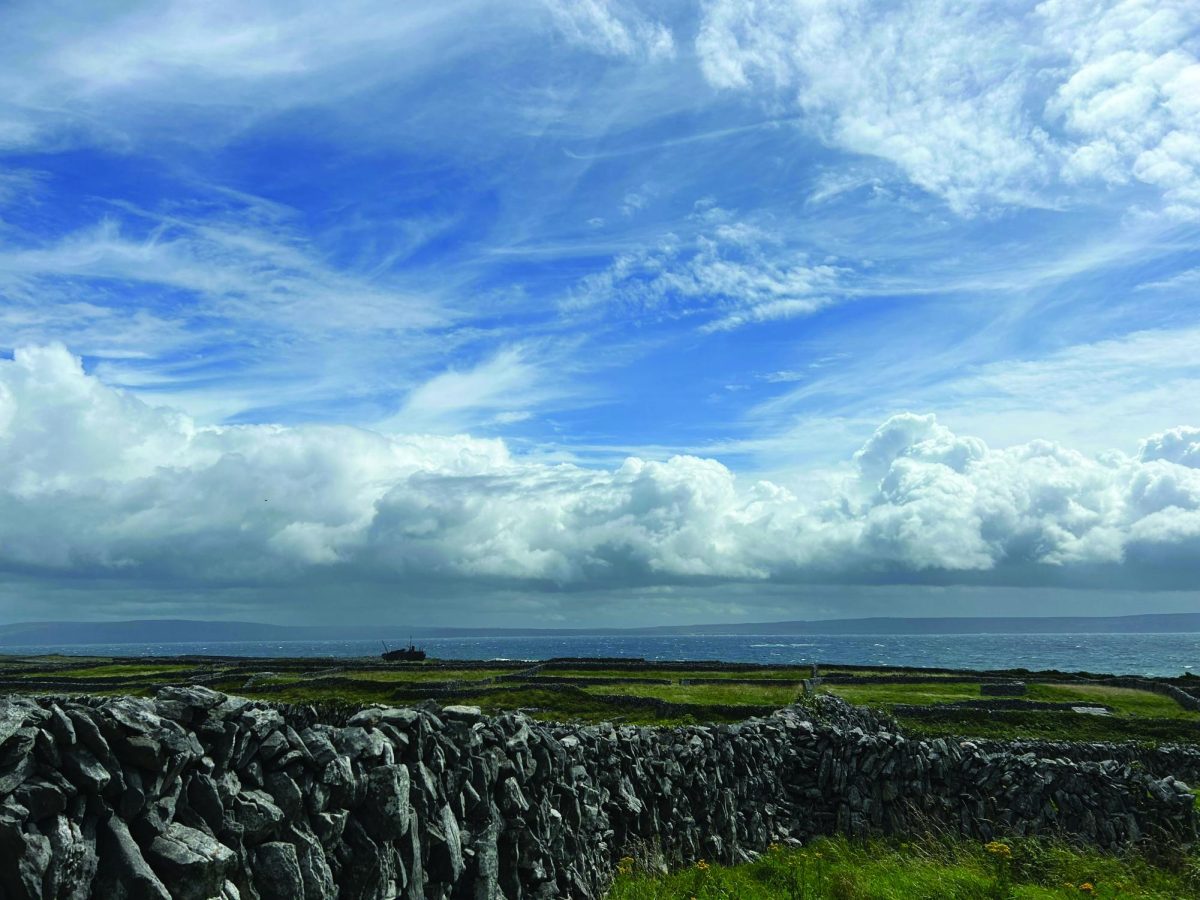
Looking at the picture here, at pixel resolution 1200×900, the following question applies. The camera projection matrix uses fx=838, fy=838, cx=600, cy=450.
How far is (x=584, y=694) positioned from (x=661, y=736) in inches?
1696

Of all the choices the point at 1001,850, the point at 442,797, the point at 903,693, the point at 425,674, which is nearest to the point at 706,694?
the point at 903,693

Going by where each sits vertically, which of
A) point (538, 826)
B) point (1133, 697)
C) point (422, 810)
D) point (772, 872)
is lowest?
point (1133, 697)

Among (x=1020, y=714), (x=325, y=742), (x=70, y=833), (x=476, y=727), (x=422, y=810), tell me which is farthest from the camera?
(x=1020, y=714)

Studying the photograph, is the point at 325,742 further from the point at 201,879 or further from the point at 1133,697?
the point at 1133,697

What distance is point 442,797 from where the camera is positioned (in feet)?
35.2

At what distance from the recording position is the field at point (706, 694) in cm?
4609

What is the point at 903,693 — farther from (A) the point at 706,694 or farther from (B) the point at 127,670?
(B) the point at 127,670

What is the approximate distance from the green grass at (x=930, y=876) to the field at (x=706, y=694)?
19.2 meters

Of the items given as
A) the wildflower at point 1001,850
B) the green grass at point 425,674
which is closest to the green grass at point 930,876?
the wildflower at point 1001,850

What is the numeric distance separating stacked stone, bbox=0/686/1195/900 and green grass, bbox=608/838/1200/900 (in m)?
1.17

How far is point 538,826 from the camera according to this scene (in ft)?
41.0

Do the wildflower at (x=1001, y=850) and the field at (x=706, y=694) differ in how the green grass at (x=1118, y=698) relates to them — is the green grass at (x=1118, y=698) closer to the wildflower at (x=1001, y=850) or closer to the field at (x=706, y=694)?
the field at (x=706, y=694)

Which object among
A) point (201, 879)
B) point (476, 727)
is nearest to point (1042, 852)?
point (476, 727)

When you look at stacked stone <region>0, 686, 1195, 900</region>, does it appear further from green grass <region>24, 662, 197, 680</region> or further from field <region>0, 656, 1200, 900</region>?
green grass <region>24, 662, 197, 680</region>
